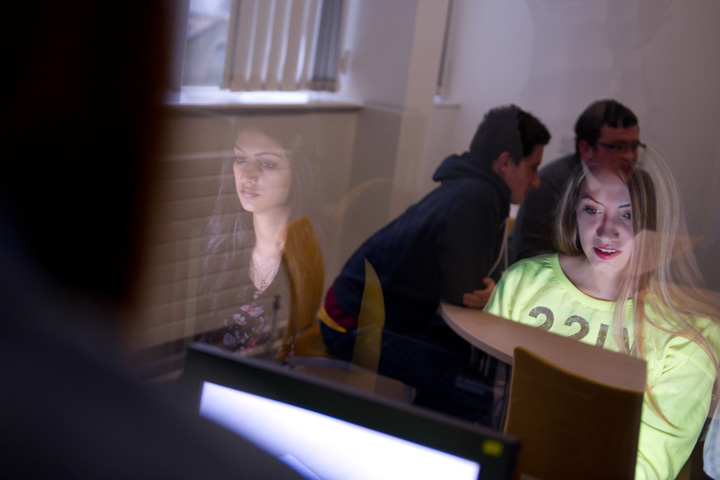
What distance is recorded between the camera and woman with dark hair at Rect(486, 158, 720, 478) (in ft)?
2.10

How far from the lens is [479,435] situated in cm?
43

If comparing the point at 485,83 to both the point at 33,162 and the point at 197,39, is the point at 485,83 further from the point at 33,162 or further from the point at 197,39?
the point at 33,162

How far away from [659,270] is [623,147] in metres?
0.13

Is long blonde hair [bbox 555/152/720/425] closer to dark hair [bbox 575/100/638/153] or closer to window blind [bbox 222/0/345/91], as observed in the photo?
dark hair [bbox 575/100/638/153]

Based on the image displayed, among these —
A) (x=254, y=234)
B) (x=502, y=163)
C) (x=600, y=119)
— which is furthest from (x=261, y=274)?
(x=600, y=119)

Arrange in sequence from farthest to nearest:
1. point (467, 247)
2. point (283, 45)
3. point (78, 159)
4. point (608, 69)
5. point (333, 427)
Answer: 1. point (78, 159)
2. point (283, 45)
3. point (467, 247)
4. point (608, 69)
5. point (333, 427)

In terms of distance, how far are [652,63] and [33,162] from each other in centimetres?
102

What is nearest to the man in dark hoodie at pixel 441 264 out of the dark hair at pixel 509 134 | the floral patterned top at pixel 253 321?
the dark hair at pixel 509 134

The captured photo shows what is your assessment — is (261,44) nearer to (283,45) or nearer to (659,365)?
(283,45)

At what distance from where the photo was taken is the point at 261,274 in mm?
964

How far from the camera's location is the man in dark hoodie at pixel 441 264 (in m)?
0.71

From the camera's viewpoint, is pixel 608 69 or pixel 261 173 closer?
pixel 608 69

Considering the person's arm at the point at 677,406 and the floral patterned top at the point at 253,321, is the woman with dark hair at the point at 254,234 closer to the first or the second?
the floral patterned top at the point at 253,321

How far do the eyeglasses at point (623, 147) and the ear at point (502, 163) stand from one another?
100 mm
